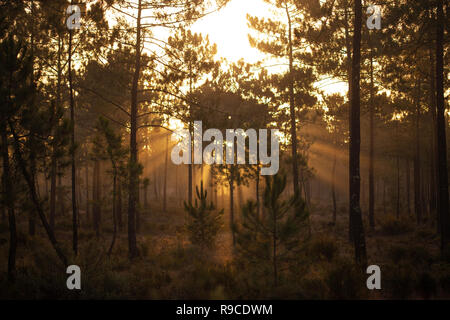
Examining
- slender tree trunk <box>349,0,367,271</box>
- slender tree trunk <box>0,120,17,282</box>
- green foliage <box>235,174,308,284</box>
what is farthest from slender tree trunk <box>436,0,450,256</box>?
slender tree trunk <box>0,120,17,282</box>

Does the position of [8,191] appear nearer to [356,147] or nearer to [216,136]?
[216,136]

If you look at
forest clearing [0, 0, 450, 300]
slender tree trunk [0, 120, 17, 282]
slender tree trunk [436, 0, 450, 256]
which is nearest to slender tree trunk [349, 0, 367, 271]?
forest clearing [0, 0, 450, 300]

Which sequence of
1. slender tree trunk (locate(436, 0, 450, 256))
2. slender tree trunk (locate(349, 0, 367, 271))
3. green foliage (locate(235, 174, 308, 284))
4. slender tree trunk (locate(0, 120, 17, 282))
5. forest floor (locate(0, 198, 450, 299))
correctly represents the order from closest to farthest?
green foliage (locate(235, 174, 308, 284))
forest floor (locate(0, 198, 450, 299))
slender tree trunk (locate(0, 120, 17, 282))
slender tree trunk (locate(349, 0, 367, 271))
slender tree trunk (locate(436, 0, 450, 256))

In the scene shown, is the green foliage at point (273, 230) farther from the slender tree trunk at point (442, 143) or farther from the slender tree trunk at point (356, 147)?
the slender tree trunk at point (442, 143)

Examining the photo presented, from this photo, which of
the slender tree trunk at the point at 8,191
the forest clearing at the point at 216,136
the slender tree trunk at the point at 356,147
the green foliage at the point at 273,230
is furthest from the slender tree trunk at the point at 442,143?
the slender tree trunk at the point at 8,191

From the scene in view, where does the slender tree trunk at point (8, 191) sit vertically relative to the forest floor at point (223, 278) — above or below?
→ above

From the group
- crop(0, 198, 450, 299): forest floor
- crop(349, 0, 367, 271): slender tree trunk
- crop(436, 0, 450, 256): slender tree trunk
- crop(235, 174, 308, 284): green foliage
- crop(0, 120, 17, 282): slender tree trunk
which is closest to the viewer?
crop(235, 174, 308, 284): green foliage

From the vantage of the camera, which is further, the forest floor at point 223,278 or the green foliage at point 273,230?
the forest floor at point 223,278

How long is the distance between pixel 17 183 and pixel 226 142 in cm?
920

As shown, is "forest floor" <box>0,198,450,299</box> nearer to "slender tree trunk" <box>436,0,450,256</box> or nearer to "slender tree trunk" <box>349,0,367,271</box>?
"slender tree trunk" <box>349,0,367,271</box>

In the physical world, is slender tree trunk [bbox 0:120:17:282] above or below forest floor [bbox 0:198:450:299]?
above

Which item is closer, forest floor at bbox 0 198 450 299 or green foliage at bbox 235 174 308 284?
green foliage at bbox 235 174 308 284


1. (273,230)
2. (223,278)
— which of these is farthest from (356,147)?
(223,278)
